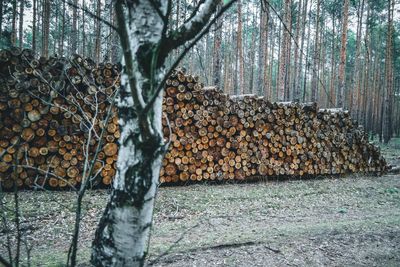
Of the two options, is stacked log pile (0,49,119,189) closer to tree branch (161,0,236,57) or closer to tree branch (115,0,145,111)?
tree branch (161,0,236,57)

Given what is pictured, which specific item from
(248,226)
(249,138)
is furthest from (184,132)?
(248,226)

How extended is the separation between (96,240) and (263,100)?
6519 millimetres

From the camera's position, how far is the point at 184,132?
643 cm

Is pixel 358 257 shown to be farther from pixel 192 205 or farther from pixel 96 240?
pixel 96 240

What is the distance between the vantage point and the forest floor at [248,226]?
337 centimetres

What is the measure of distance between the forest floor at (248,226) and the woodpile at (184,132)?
1.74ft

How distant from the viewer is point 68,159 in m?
5.49

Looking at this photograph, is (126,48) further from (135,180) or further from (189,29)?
(135,180)

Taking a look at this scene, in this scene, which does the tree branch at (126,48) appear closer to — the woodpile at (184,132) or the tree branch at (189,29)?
the tree branch at (189,29)

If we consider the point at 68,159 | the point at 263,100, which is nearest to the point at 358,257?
the point at 263,100

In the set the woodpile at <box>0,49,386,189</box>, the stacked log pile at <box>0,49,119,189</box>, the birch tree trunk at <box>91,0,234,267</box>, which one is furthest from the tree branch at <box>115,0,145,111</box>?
the stacked log pile at <box>0,49,119,189</box>

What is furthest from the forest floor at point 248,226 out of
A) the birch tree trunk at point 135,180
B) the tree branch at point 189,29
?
the tree branch at point 189,29

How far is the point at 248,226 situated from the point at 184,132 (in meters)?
2.73

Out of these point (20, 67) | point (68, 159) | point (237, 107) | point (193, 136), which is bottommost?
point (68, 159)
